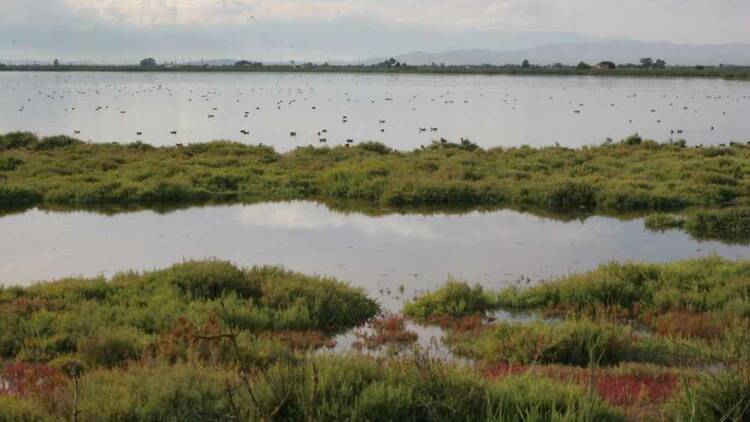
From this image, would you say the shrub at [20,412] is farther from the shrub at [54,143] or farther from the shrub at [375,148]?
the shrub at [54,143]

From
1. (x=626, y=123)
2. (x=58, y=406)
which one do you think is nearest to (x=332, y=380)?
(x=58, y=406)

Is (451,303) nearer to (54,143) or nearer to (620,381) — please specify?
(620,381)

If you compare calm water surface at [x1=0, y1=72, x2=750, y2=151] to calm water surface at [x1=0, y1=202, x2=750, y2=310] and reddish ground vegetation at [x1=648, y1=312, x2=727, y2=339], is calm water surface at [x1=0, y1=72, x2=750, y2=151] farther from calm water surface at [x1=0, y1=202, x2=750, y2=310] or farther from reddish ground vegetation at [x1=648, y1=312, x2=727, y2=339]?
reddish ground vegetation at [x1=648, y1=312, x2=727, y2=339]

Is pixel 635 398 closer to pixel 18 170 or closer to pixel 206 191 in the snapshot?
pixel 206 191

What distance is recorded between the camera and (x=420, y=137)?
4603 cm

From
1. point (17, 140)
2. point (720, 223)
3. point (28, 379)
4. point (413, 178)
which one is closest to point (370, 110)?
point (17, 140)

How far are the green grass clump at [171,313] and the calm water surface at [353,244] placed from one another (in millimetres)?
1691

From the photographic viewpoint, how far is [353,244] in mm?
19016

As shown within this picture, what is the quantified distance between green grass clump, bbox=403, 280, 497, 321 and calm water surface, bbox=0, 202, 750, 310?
65cm

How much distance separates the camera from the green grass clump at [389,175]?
81.1 feet

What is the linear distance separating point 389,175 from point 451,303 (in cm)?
1494

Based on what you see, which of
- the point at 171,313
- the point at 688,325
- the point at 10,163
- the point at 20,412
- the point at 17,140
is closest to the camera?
the point at 20,412

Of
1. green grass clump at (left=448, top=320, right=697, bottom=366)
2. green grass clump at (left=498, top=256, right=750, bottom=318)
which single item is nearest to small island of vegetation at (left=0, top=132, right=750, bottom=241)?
green grass clump at (left=498, top=256, right=750, bottom=318)

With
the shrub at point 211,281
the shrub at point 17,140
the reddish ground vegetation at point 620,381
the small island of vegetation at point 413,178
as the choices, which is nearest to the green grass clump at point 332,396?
the reddish ground vegetation at point 620,381
